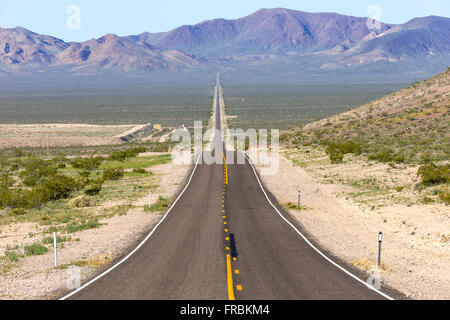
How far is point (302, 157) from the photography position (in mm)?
54125

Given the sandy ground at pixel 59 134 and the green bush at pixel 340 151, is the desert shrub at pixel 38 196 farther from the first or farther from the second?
the sandy ground at pixel 59 134

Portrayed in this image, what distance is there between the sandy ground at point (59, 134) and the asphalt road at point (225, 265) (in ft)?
216

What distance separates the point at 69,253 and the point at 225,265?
6.67m

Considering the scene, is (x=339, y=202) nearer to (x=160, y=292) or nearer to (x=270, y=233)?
(x=270, y=233)

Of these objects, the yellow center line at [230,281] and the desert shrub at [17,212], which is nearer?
the yellow center line at [230,281]

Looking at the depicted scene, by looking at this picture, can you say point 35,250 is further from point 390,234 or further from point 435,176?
point 435,176

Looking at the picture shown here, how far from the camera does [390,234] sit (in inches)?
900

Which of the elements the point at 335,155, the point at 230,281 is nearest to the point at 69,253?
the point at 230,281

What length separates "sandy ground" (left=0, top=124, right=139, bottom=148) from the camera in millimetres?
87750

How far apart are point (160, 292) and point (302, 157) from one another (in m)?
41.8

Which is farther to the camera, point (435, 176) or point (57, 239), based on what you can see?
point (435, 176)

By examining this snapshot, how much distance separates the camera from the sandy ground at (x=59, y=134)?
87750 mm

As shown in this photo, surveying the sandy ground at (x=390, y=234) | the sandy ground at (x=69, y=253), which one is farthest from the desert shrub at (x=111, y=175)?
the sandy ground at (x=390, y=234)
